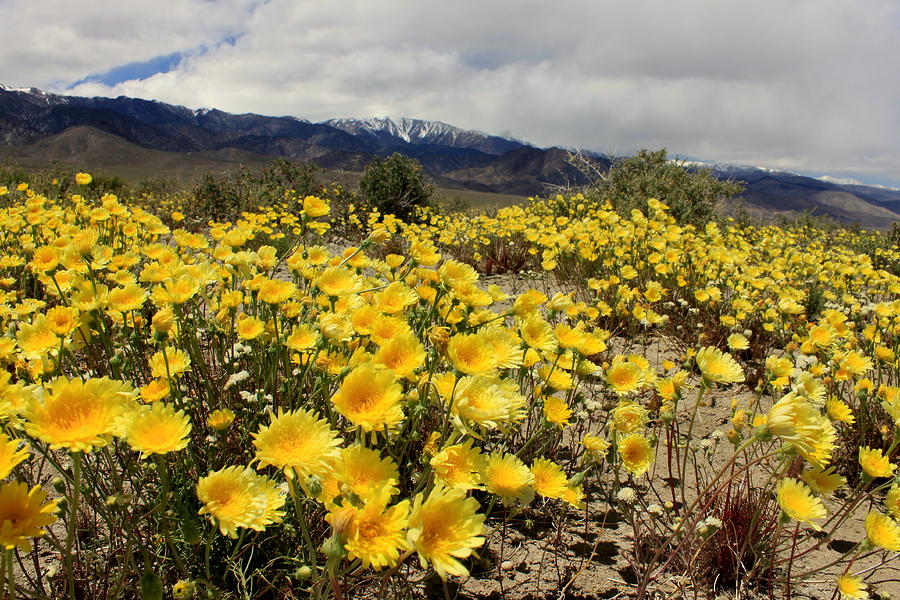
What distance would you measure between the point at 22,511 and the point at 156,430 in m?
0.28

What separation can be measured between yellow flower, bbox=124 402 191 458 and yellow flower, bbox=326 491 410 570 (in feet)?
1.43

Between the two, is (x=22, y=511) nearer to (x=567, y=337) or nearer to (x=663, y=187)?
(x=567, y=337)

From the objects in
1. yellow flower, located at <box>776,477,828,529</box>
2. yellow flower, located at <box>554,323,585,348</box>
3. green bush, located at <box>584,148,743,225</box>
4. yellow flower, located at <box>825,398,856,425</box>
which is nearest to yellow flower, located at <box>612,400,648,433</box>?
yellow flower, located at <box>554,323,585,348</box>

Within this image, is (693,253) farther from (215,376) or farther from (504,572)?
(215,376)

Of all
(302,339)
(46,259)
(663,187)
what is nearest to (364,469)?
(302,339)

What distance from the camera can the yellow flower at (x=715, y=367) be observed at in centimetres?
177

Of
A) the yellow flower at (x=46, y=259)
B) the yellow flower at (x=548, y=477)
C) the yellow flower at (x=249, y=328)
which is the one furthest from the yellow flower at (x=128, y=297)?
the yellow flower at (x=548, y=477)

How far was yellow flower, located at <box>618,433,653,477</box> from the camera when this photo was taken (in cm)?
182

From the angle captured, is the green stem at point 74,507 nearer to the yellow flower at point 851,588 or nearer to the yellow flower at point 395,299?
the yellow flower at point 395,299

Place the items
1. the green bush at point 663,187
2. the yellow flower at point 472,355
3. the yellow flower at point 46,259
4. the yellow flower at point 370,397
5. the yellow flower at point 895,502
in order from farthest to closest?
the green bush at point 663,187
the yellow flower at point 46,259
the yellow flower at point 895,502
the yellow flower at point 472,355
the yellow flower at point 370,397

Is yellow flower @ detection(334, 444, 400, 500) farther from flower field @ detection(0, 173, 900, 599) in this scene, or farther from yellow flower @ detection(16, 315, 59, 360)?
yellow flower @ detection(16, 315, 59, 360)

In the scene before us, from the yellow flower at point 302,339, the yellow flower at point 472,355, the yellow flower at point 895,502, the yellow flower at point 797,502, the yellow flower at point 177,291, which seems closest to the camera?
the yellow flower at point 472,355

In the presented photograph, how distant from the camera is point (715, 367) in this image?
1830 millimetres

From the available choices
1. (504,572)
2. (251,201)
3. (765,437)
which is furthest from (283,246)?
(765,437)
